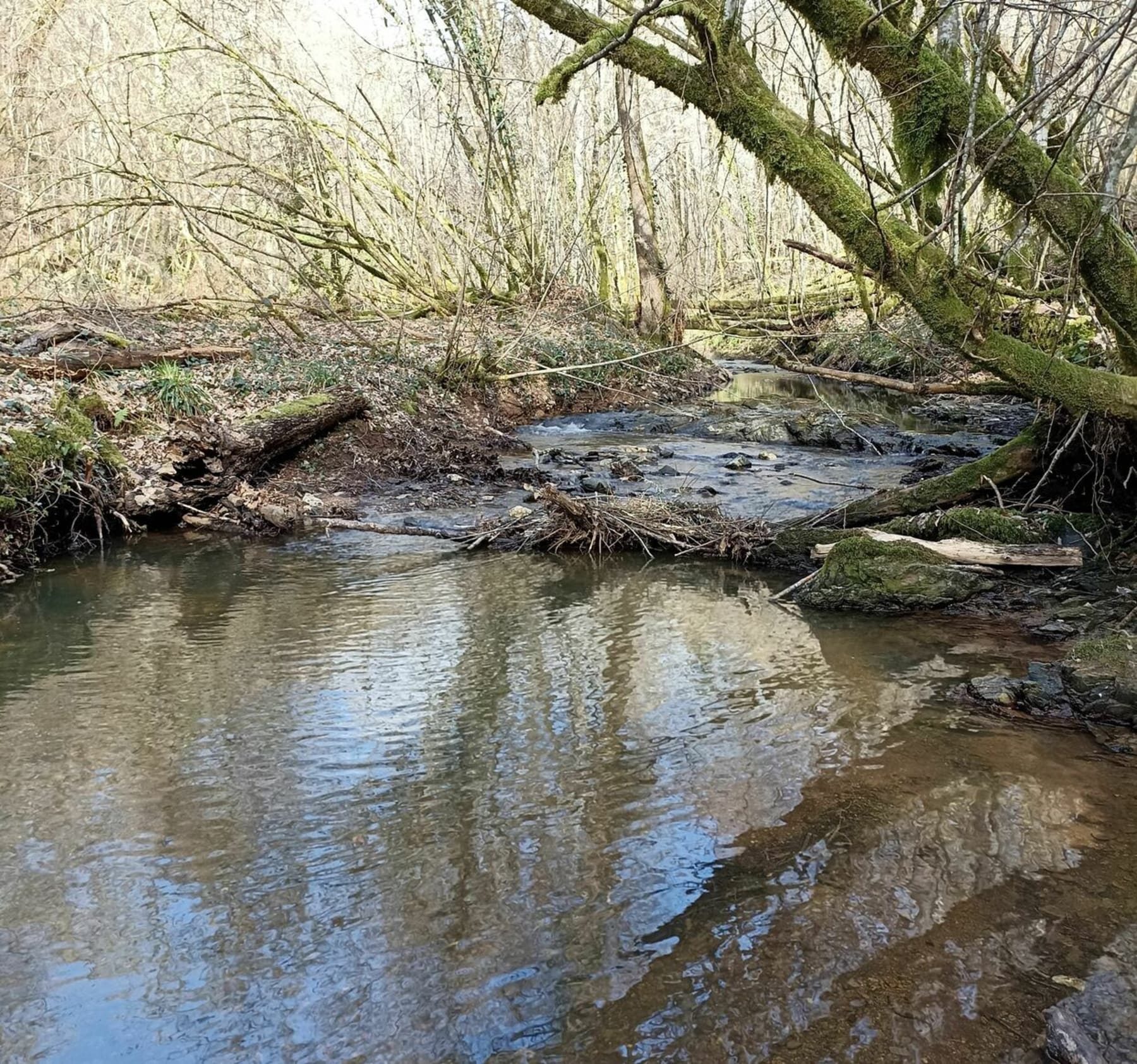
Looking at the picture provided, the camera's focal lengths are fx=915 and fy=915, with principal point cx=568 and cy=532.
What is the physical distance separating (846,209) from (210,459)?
6.61m

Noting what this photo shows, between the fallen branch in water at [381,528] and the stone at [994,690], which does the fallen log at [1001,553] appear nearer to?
the stone at [994,690]

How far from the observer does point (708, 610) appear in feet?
22.2

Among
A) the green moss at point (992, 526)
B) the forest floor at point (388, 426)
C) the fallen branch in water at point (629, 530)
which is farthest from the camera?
the fallen branch in water at point (629, 530)

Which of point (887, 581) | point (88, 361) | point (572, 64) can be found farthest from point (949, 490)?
point (88, 361)

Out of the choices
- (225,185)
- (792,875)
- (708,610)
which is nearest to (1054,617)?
(708,610)

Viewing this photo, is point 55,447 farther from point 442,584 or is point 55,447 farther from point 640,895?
point 640,895

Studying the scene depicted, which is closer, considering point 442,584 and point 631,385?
point 442,584

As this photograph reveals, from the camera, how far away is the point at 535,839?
12.0 feet

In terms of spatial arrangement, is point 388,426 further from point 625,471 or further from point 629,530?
point 629,530

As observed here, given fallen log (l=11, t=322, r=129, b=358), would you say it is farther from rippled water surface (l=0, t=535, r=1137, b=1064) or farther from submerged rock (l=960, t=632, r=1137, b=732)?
submerged rock (l=960, t=632, r=1137, b=732)

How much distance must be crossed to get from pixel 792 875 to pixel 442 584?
15.0 ft

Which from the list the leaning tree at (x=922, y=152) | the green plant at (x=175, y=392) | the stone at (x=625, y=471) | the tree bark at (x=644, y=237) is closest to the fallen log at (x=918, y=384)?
the leaning tree at (x=922, y=152)

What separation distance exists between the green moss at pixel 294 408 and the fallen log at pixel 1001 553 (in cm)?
646

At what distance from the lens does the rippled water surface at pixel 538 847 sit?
8.82 feet
